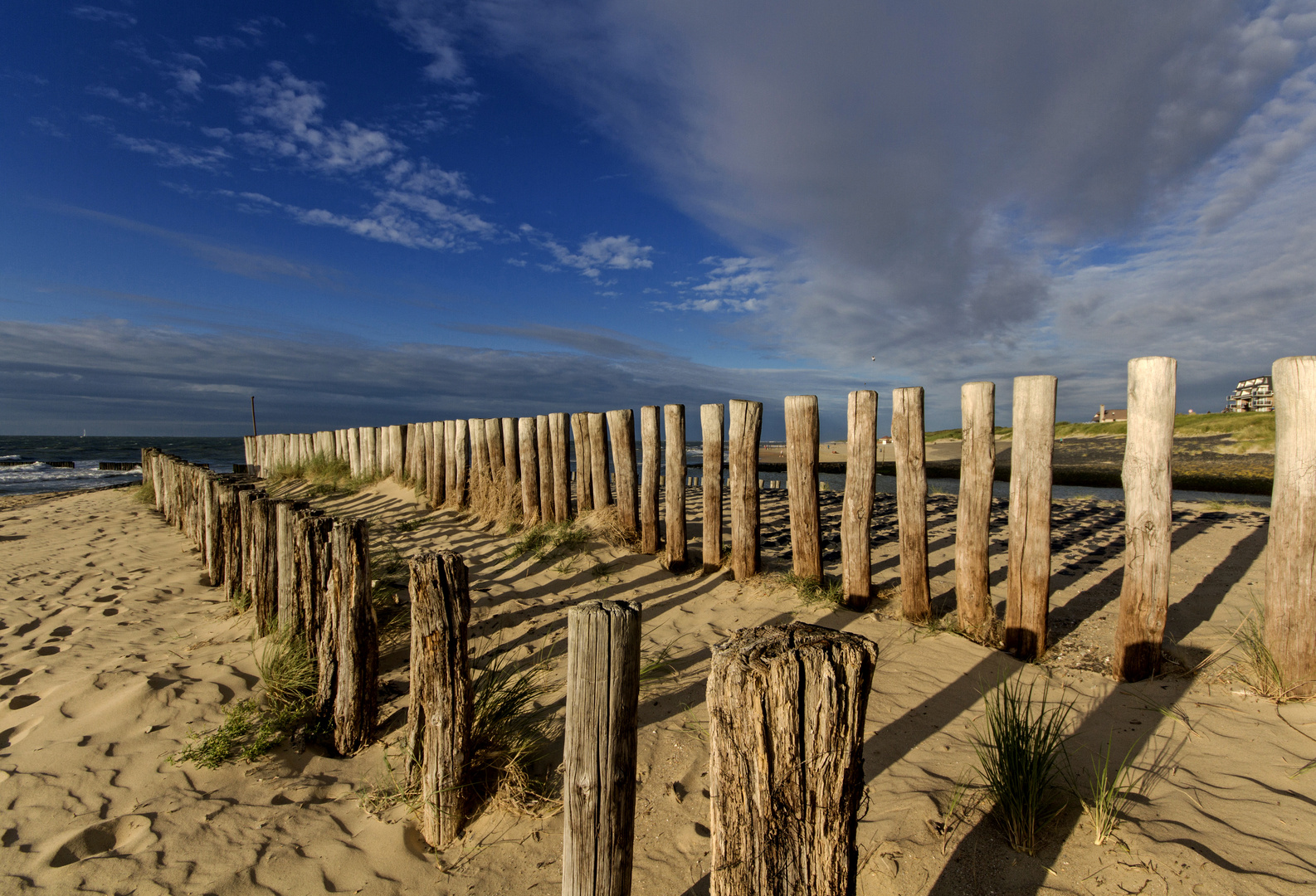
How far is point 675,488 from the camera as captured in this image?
5.81 meters

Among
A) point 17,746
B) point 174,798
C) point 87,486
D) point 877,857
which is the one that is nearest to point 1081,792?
point 877,857

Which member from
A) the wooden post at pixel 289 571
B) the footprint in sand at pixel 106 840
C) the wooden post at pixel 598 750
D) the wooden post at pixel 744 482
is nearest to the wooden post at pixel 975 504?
the wooden post at pixel 744 482

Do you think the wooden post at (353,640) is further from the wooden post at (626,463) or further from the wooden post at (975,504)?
the wooden post at (975,504)

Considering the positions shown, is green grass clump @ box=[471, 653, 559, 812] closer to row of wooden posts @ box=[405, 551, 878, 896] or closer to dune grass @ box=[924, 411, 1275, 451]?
row of wooden posts @ box=[405, 551, 878, 896]

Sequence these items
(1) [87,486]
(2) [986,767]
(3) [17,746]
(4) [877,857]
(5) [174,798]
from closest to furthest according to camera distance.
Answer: (4) [877,857] → (2) [986,767] → (5) [174,798] → (3) [17,746] → (1) [87,486]

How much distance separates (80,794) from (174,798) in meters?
0.51

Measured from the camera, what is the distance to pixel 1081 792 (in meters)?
2.49

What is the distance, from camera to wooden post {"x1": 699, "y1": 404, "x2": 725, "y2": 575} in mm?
5609

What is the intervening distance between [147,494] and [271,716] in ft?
49.6

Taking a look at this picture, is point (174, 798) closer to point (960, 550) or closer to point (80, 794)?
point (80, 794)

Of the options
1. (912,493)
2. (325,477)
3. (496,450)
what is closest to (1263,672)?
(912,493)

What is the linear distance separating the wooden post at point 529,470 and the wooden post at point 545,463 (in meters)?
0.10

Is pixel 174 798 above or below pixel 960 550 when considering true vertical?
below

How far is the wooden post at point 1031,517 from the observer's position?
3719mm
